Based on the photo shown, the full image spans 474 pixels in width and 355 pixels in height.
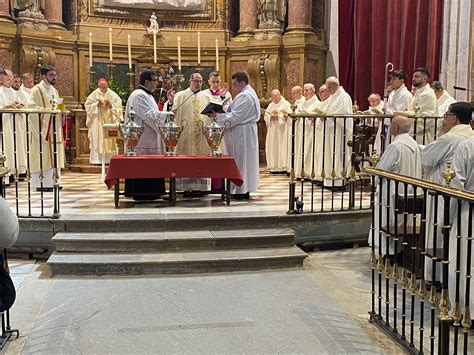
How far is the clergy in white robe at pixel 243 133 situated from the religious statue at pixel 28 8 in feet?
17.6

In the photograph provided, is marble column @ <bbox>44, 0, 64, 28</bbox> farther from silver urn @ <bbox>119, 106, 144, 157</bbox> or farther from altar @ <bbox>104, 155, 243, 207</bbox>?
altar @ <bbox>104, 155, 243, 207</bbox>

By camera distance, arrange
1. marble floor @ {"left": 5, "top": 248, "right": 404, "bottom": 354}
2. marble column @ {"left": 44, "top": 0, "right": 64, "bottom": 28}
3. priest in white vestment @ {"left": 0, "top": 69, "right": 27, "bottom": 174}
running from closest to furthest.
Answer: marble floor @ {"left": 5, "top": 248, "right": 404, "bottom": 354}
priest in white vestment @ {"left": 0, "top": 69, "right": 27, "bottom": 174}
marble column @ {"left": 44, "top": 0, "right": 64, "bottom": 28}

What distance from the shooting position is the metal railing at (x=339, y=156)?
6867 millimetres

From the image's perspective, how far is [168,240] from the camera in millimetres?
6016

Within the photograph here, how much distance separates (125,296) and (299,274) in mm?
1733

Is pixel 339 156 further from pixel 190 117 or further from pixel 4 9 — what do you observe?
pixel 4 9

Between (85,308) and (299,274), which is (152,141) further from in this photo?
(85,308)

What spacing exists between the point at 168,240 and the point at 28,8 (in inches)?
286

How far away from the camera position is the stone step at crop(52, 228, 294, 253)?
5.96 meters

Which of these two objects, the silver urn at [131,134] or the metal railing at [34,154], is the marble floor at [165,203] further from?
the silver urn at [131,134]

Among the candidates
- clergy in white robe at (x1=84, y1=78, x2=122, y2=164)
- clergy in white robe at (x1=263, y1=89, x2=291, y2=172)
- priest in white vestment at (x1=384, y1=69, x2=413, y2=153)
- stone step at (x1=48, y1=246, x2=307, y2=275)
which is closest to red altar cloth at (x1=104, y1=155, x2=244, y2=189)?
stone step at (x1=48, y1=246, x2=307, y2=275)

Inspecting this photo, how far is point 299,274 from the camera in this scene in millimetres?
5801

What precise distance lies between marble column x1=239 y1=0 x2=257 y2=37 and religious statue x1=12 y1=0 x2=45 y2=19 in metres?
4.03

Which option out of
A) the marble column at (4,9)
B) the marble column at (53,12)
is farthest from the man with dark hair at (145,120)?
the marble column at (53,12)
